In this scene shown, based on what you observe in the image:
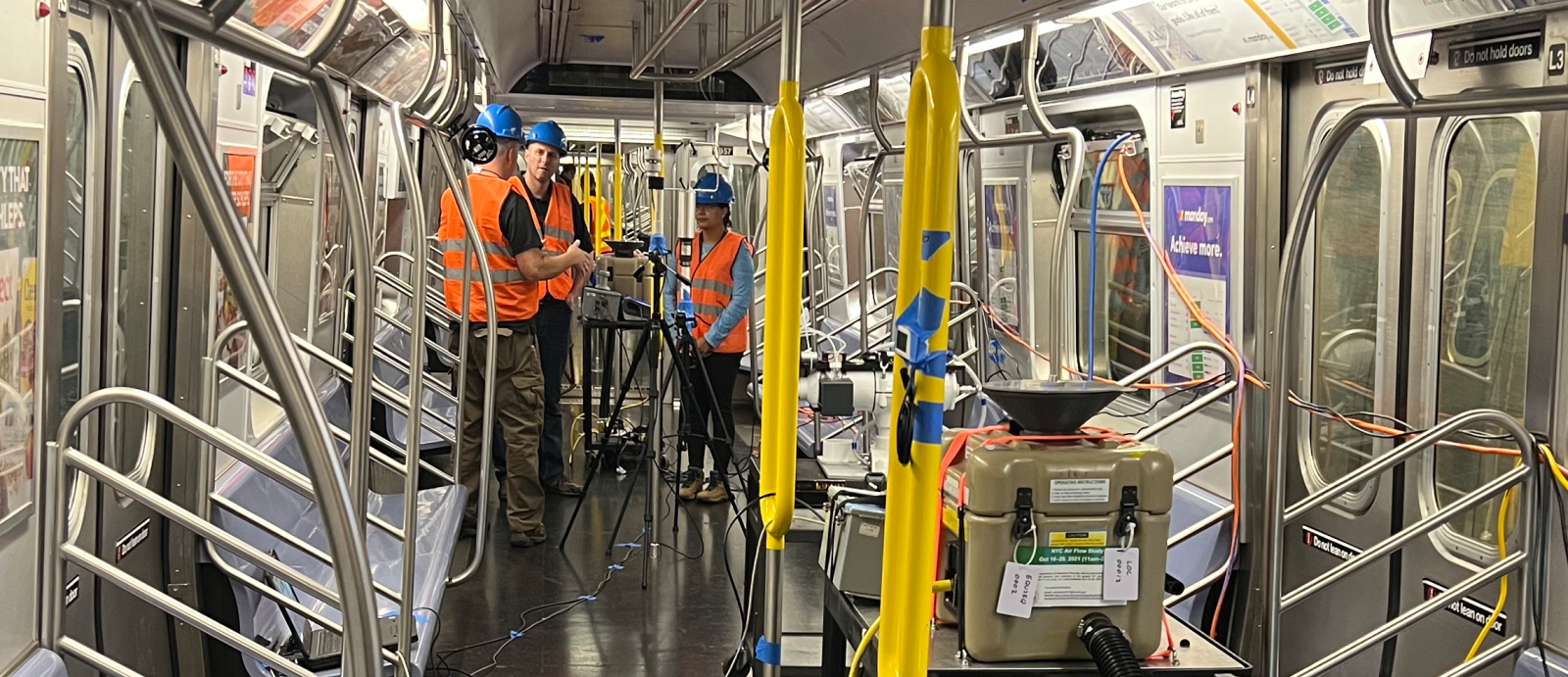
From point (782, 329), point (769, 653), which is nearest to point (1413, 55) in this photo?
point (782, 329)

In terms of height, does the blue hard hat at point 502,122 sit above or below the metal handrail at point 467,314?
above

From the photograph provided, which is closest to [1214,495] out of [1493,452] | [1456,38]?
[1493,452]

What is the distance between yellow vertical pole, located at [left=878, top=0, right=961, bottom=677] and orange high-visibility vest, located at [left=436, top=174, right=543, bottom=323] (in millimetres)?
4713

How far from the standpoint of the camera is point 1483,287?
3.86 metres

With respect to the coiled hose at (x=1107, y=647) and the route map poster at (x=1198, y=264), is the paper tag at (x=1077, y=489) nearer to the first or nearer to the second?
the coiled hose at (x=1107, y=647)

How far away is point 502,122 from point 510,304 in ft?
2.95

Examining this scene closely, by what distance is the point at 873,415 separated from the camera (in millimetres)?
5230

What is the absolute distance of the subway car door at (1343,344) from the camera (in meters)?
4.28

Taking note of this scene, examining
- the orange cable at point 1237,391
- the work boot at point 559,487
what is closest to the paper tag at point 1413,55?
the orange cable at point 1237,391

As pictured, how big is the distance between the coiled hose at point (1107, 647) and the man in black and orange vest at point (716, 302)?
4711 mm

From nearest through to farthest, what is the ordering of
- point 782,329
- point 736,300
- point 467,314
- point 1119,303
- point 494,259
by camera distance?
point 782,329 → point 467,314 → point 1119,303 → point 494,259 → point 736,300

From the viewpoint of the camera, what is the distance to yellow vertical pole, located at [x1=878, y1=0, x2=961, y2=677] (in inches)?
75.5

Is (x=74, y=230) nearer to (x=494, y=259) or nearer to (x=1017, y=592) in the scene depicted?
(x=1017, y=592)

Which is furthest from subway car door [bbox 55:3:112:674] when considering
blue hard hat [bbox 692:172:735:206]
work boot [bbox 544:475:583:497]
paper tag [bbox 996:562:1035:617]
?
work boot [bbox 544:475:583:497]
